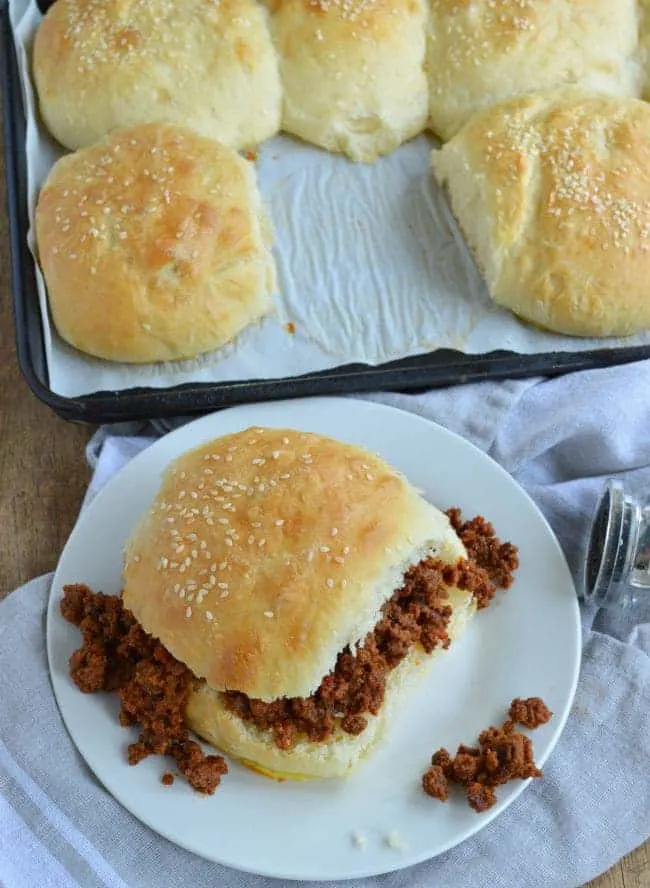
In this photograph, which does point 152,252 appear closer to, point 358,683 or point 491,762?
point 358,683

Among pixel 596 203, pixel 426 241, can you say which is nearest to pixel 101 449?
pixel 426 241

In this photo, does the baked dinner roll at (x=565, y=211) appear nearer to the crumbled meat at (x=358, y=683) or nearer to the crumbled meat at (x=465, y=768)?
the crumbled meat at (x=358, y=683)

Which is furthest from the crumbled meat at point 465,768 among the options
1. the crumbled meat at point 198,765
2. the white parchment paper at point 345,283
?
the white parchment paper at point 345,283

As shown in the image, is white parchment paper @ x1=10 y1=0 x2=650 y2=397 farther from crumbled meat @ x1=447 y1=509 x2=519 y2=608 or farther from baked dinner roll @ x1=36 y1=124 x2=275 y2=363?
crumbled meat @ x1=447 y1=509 x2=519 y2=608

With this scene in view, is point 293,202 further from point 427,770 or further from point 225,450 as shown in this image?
point 427,770

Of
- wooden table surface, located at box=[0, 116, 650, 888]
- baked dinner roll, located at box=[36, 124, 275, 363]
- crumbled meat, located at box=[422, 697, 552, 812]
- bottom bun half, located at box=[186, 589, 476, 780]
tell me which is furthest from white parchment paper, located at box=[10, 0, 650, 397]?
crumbled meat, located at box=[422, 697, 552, 812]

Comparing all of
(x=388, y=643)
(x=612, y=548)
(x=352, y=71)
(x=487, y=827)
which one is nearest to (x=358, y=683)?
(x=388, y=643)
